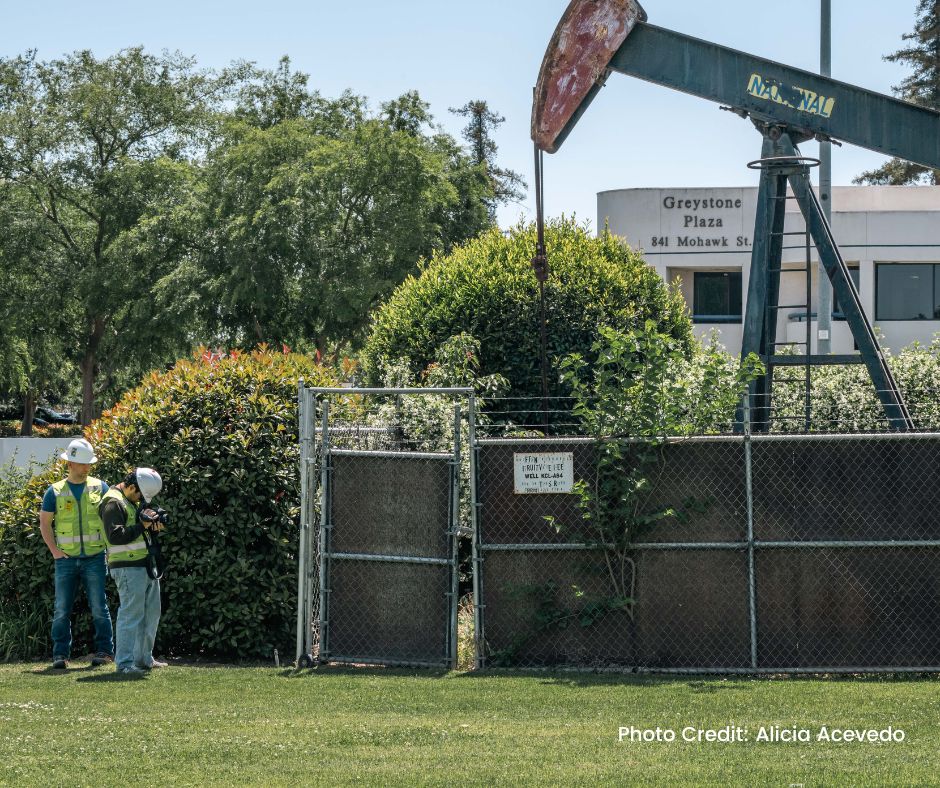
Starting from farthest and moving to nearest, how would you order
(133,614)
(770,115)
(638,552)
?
1. (770,115)
2. (133,614)
3. (638,552)

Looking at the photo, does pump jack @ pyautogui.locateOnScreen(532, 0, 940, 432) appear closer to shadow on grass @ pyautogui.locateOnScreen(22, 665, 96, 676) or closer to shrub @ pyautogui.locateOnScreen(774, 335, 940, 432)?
shrub @ pyautogui.locateOnScreen(774, 335, 940, 432)

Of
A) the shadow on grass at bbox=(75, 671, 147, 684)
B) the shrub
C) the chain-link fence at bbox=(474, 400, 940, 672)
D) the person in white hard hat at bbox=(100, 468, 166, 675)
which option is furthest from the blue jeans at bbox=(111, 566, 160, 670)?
the shrub

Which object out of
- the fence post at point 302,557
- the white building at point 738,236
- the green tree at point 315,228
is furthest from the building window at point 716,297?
the fence post at point 302,557

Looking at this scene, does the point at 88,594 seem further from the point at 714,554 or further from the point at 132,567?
the point at 714,554

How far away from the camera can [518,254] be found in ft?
53.1

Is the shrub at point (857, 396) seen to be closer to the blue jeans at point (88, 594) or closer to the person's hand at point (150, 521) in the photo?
the person's hand at point (150, 521)

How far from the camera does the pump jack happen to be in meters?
12.1

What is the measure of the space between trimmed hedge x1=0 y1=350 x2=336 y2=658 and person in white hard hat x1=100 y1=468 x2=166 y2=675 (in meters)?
0.79

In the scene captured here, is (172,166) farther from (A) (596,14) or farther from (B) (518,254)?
(A) (596,14)

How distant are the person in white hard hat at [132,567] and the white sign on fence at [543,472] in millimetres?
2953

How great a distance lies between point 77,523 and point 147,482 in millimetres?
957

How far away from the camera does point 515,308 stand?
15383 millimetres

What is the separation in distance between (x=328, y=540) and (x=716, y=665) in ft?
10.7

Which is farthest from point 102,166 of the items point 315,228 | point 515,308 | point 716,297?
point 515,308
